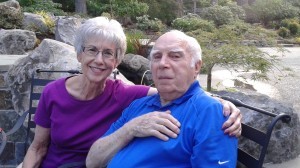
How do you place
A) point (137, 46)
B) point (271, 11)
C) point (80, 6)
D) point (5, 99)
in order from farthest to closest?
point (271, 11), point (80, 6), point (137, 46), point (5, 99)

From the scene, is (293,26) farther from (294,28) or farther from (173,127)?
(173,127)

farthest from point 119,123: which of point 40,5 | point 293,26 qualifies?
point 293,26

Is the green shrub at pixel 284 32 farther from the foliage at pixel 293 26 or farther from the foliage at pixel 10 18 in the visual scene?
the foliage at pixel 10 18

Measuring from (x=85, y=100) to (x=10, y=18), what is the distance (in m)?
7.80

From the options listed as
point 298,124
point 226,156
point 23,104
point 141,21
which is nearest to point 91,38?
point 226,156

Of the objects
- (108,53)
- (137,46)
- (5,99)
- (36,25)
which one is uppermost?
(108,53)

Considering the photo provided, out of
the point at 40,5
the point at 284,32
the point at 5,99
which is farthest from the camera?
the point at 284,32

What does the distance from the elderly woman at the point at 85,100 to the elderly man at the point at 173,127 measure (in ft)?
0.65

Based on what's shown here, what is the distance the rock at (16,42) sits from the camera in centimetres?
763

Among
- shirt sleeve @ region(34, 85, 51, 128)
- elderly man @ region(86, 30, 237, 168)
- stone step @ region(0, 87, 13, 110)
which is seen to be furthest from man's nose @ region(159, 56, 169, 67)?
stone step @ region(0, 87, 13, 110)

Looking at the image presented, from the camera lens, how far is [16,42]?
7.70 metres

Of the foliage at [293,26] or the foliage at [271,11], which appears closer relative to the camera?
the foliage at [293,26]

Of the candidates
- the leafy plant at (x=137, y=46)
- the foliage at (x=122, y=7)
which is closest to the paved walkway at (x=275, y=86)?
the leafy plant at (x=137, y=46)

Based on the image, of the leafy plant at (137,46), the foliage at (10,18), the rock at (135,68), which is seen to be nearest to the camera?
the rock at (135,68)
